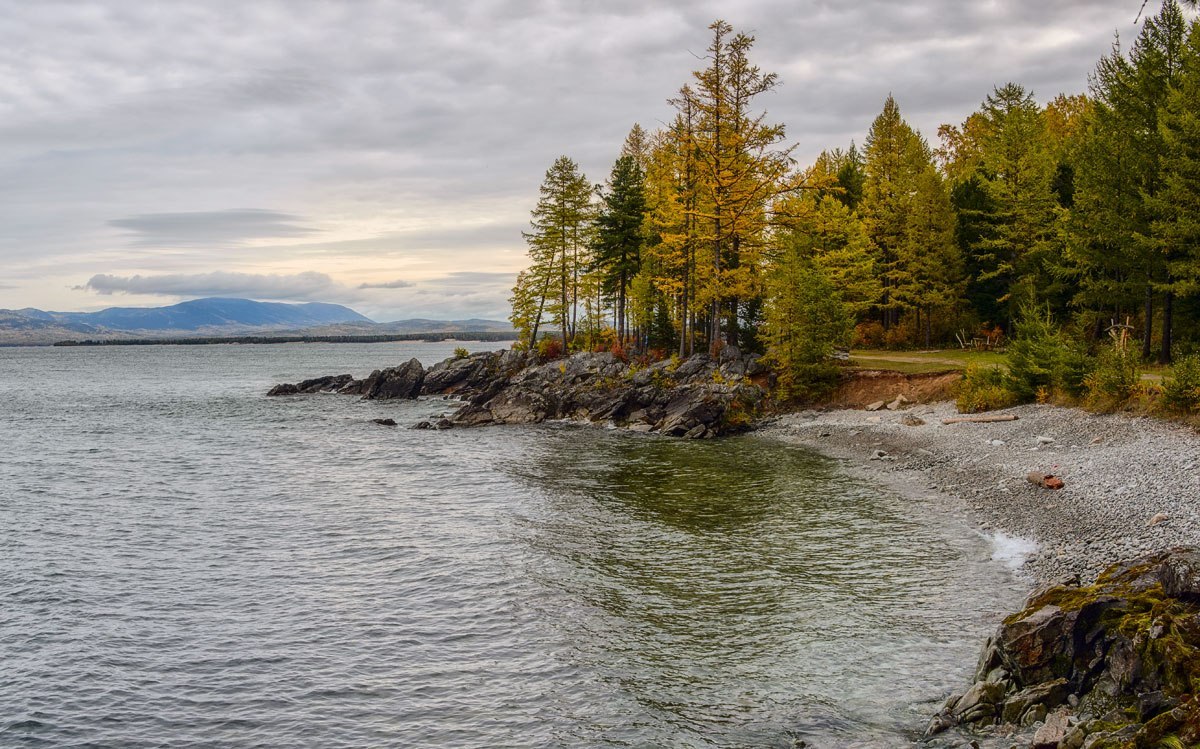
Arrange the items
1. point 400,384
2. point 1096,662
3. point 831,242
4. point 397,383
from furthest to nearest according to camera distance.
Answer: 1. point 397,383
2. point 400,384
3. point 831,242
4. point 1096,662

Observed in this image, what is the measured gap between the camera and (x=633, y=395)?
4731 centimetres

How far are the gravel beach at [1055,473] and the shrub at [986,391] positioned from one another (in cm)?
82

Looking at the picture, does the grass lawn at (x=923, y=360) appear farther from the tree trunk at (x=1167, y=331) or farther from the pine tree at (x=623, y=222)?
the pine tree at (x=623, y=222)

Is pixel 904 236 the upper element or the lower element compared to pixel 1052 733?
upper

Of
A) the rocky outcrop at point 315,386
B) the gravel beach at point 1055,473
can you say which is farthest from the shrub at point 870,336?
the rocky outcrop at point 315,386

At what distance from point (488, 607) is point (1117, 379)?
24747mm

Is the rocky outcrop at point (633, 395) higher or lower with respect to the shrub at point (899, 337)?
lower

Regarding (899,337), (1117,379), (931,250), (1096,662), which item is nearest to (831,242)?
(931,250)

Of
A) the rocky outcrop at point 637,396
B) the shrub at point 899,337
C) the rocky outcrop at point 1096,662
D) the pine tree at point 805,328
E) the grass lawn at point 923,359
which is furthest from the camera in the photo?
the shrub at point 899,337

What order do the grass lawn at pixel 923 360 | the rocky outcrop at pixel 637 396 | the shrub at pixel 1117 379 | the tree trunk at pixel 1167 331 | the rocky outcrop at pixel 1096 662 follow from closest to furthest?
the rocky outcrop at pixel 1096 662 → the shrub at pixel 1117 379 → the tree trunk at pixel 1167 331 → the rocky outcrop at pixel 637 396 → the grass lawn at pixel 923 360

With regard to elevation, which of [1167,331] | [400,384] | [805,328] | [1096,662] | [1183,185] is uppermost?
[1183,185]

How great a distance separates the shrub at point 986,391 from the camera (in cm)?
3381

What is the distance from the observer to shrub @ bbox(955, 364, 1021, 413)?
33.8 m

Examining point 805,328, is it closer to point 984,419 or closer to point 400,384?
point 984,419
